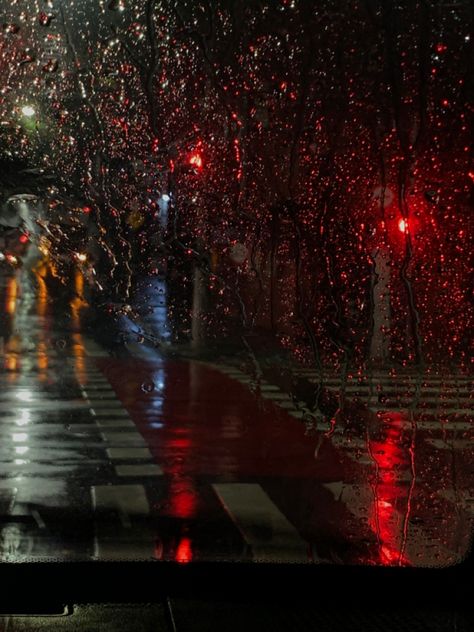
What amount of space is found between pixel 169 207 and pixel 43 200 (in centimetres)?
86

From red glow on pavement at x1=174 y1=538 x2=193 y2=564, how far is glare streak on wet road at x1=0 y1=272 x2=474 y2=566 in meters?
0.01

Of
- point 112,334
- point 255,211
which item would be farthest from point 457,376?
point 112,334

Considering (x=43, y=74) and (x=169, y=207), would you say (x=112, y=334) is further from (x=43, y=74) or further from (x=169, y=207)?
(x=43, y=74)

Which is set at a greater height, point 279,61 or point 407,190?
point 279,61

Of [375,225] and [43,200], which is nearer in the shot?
[375,225]

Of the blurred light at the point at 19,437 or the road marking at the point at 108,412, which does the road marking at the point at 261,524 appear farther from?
the road marking at the point at 108,412

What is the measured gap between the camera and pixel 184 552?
592 cm

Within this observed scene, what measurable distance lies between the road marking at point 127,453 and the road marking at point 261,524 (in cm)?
122

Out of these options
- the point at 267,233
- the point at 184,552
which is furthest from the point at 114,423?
the point at 184,552

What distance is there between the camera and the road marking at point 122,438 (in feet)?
31.7

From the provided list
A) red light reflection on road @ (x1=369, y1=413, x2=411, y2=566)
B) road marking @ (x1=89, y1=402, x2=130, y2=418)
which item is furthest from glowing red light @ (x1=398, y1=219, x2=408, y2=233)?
road marking @ (x1=89, y1=402, x2=130, y2=418)

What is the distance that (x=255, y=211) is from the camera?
6809 millimetres

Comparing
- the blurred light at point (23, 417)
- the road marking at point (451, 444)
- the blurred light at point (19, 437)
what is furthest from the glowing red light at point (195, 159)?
the blurred light at point (23, 417)

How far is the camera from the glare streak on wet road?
6332 mm
